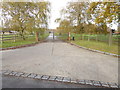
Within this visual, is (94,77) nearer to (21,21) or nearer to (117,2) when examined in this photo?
(117,2)

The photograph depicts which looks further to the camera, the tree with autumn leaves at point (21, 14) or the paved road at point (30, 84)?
the tree with autumn leaves at point (21, 14)

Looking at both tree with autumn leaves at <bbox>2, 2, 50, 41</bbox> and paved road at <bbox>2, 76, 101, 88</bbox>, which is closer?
paved road at <bbox>2, 76, 101, 88</bbox>

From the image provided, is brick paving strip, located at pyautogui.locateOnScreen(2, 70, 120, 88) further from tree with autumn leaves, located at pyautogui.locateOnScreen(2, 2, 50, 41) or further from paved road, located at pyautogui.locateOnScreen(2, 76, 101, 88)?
tree with autumn leaves, located at pyautogui.locateOnScreen(2, 2, 50, 41)

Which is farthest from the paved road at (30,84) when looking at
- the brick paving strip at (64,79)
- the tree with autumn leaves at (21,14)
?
the tree with autumn leaves at (21,14)

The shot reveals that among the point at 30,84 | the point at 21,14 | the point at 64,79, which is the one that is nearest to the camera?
the point at 30,84

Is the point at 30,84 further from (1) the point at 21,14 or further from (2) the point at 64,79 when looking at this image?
(1) the point at 21,14

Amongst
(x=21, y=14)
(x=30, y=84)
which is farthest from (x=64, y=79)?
(x=21, y=14)

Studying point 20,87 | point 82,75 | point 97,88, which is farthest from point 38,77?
point 97,88

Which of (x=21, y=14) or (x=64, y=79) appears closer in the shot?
(x=64, y=79)

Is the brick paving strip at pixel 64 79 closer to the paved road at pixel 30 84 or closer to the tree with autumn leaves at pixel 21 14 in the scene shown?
the paved road at pixel 30 84

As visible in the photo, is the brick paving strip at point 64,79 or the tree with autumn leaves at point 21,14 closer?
the brick paving strip at point 64,79

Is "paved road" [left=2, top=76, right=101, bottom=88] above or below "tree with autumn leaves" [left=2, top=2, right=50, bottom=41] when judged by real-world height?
below

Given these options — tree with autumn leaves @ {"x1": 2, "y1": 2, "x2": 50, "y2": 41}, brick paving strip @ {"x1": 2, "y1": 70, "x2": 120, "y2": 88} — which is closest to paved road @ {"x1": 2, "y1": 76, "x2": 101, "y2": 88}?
brick paving strip @ {"x1": 2, "y1": 70, "x2": 120, "y2": 88}

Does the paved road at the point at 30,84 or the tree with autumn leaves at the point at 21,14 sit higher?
the tree with autumn leaves at the point at 21,14
